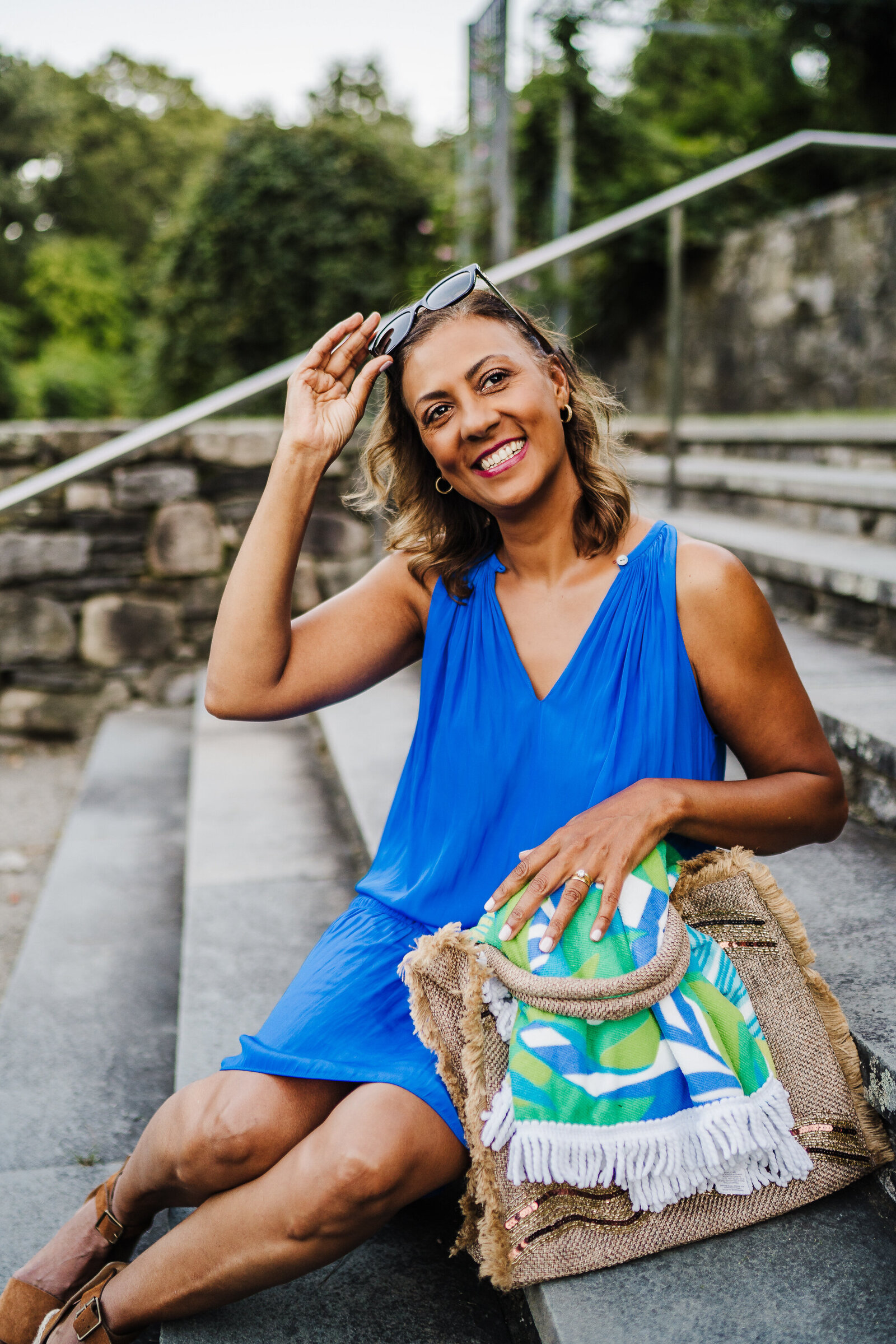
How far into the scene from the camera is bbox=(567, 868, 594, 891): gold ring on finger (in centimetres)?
121

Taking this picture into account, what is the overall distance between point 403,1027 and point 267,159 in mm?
11792

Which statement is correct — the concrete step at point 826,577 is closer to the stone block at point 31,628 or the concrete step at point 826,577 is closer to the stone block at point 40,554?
the stone block at point 40,554

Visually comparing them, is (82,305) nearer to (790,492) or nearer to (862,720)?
(790,492)

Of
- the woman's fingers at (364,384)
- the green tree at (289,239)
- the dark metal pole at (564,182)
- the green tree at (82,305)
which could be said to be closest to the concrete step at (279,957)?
the woman's fingers at (364,384)

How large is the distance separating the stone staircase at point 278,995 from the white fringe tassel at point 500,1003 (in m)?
0.29

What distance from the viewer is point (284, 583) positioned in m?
1.55

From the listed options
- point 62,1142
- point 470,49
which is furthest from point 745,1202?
point 470,49

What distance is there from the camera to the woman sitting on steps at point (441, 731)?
4.06ft

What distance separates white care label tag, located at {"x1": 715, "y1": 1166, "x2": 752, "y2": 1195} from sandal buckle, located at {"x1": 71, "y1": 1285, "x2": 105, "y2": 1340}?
0.78 meters

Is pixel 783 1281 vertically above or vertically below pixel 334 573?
below

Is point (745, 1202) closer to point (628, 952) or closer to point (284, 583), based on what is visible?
point (628, 952)

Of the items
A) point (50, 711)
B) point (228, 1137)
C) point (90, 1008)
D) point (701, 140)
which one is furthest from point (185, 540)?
point (701, 140)

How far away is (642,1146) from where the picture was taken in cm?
110

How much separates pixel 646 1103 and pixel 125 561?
3631 millimetres
